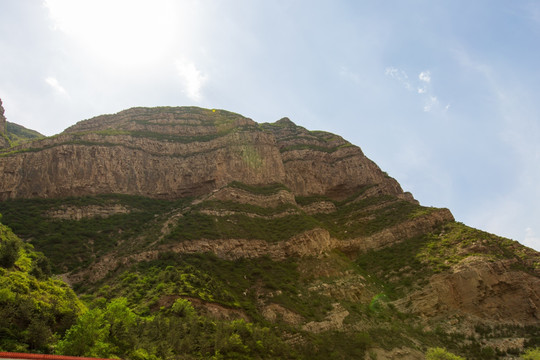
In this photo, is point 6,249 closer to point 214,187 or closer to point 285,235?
point 285,235

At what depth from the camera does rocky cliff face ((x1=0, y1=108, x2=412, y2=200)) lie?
224 feet

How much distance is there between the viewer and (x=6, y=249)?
832 inches

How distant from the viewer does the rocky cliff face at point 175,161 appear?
68.3m

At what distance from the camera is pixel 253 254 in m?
51.2

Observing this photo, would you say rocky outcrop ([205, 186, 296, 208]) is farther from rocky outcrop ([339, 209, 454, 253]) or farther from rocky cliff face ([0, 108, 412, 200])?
rocky outcrop ([339, 209, 454, 253])

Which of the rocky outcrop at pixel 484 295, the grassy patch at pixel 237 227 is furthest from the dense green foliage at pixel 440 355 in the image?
the grassy patch at pixel 237 227

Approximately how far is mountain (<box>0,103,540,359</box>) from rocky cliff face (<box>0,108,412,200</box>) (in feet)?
1.12

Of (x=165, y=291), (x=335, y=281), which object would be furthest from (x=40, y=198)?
(x=335, y=281)

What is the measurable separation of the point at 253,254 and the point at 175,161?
40237mm

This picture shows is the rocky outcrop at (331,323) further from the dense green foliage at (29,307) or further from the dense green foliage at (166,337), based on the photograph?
the dense green foliage at (29,307)

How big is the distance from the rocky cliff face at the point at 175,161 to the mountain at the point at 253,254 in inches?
13.4

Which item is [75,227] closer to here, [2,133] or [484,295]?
[2,133]

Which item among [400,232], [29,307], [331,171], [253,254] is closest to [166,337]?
[29,307]

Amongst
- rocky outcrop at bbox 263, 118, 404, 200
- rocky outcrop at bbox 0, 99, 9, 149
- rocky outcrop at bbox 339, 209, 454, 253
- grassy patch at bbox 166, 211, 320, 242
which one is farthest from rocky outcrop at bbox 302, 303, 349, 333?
rocky outcrop at bbox 0, 99, 9, 149
